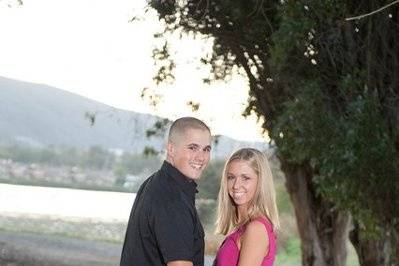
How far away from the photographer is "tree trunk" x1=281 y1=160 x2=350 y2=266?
1634 centimetres

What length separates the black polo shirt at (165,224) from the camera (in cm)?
397

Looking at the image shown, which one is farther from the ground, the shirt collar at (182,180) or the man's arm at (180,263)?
the shirt collar at (182,180)

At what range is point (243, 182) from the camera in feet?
14.1

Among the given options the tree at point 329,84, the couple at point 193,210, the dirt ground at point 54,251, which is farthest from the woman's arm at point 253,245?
the dirt ground at point 54,251

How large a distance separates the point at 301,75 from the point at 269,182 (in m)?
7.58

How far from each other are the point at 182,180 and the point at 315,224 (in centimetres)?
1259

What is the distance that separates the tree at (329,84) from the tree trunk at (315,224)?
1.28 meters

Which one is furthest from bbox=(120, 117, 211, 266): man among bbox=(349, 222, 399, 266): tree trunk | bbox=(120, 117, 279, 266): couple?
bbox=(349, 222, 399, 266): tree trunk

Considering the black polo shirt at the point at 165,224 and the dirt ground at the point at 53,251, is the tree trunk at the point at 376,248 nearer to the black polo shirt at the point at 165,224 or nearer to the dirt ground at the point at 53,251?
the black polo shirt at the point at 165,224

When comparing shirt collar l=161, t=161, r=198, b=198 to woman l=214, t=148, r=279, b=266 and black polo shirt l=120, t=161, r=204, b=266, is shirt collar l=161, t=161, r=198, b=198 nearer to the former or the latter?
black polo shirt l=120, t=161, r=204, b=266

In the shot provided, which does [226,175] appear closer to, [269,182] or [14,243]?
[269,182]

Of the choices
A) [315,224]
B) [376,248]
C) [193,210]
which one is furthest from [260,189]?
[315,224]

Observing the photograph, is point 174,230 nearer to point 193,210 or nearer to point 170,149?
point 193,210

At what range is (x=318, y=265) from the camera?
54.0 ft
